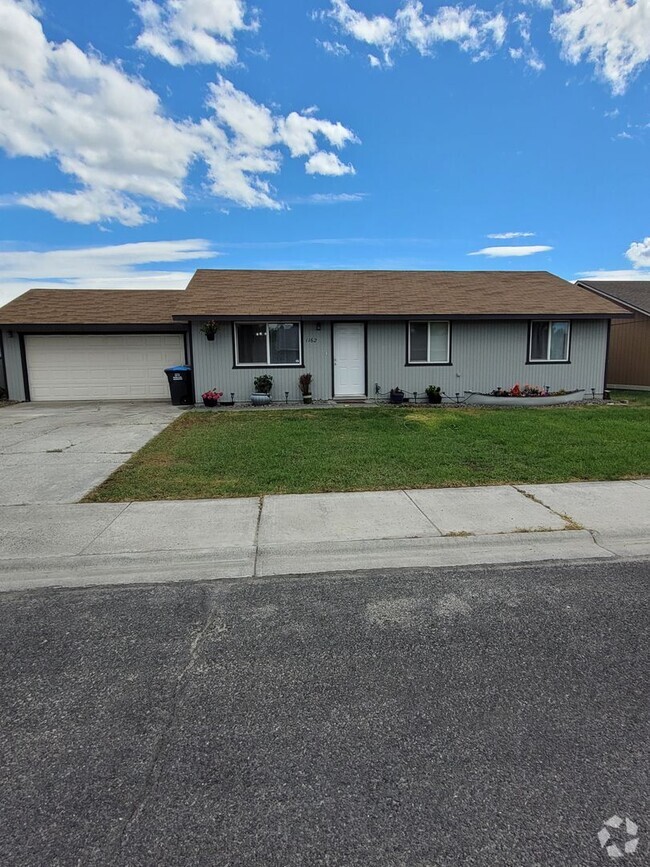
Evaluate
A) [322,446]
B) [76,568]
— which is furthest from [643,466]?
[76,568]

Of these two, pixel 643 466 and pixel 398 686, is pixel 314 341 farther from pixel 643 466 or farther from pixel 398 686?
pixel 398 686

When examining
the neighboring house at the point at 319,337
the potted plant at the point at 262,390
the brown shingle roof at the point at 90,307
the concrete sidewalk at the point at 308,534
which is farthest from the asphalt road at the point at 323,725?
the brown shingle roof at the point at 90,307

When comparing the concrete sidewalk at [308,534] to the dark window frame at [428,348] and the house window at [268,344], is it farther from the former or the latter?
the dark window frame at [428,348]

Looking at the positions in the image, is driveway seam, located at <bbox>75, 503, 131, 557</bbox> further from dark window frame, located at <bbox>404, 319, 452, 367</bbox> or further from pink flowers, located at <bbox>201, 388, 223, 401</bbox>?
dark window frame, located at <bbox>404, 319, 452, 367</bbox>

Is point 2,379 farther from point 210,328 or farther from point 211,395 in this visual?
point 210,328

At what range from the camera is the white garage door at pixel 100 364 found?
17.2 meters

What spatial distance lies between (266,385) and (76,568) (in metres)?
10.9

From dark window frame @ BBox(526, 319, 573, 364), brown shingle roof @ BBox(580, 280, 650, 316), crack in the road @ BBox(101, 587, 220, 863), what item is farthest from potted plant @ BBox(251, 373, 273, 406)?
brown shingle roof @ BBox(580, 280, 650, 316)

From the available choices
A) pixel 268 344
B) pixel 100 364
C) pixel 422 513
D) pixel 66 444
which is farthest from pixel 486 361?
pixel 100 364

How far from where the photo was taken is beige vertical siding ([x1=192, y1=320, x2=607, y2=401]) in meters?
15.3

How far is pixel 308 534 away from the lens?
509cm

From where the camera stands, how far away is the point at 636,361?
2125 cm

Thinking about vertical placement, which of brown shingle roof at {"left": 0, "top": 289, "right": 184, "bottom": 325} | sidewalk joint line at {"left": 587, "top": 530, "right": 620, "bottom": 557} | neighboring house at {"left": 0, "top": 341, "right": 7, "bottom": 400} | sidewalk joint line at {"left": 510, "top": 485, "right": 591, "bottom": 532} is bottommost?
sidewalk joint line at {"left": 587, "top": 530, "right": 620, "bottom": 557}

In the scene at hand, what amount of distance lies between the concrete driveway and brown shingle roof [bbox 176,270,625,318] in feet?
11.8
